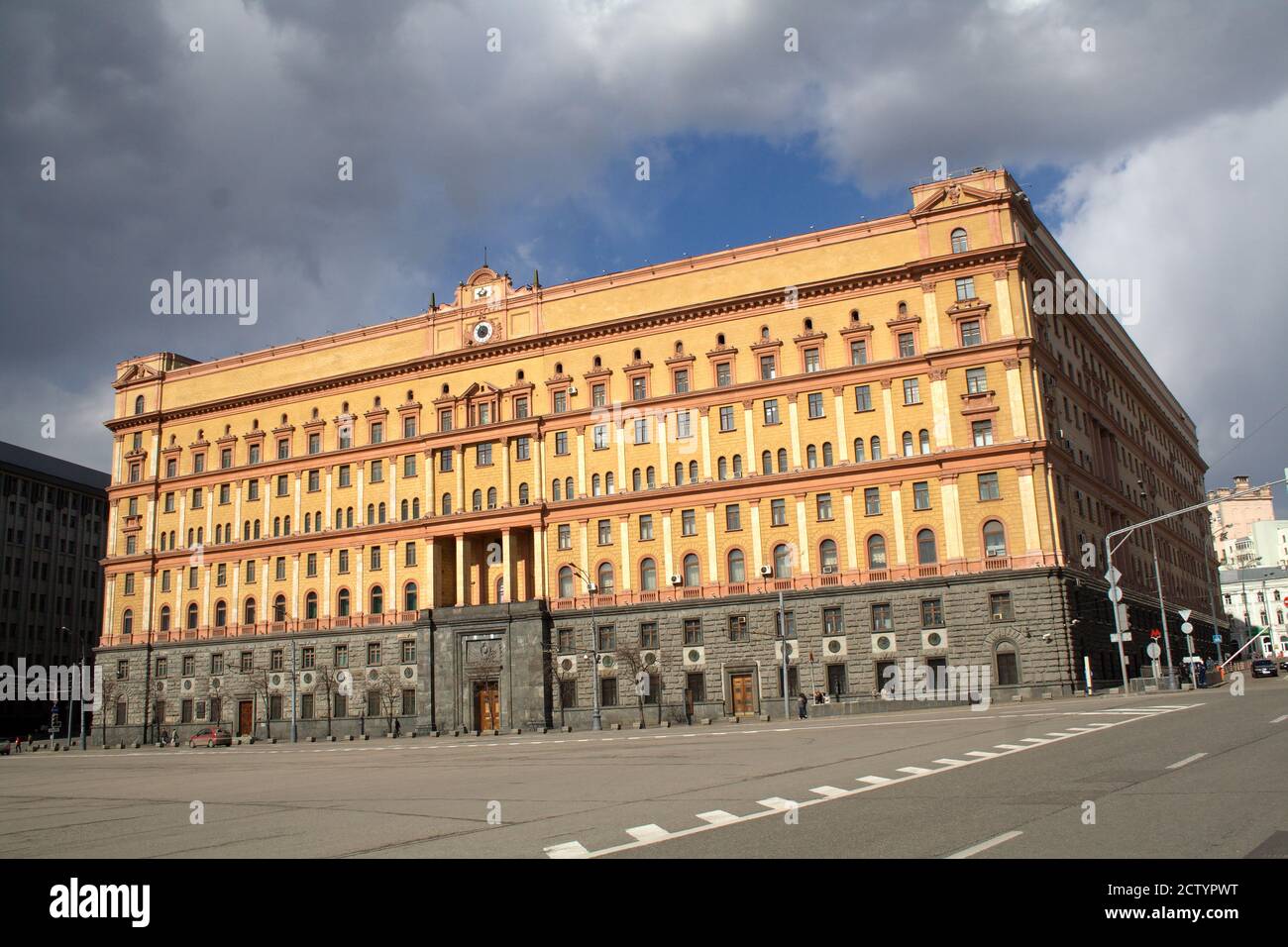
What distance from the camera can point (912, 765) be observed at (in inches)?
788

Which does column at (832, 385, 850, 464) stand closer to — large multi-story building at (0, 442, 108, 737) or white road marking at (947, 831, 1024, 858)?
white road marking at (947, 831, 1024, 858)

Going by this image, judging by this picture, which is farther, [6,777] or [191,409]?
[191,409]

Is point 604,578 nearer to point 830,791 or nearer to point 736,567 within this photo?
point 736,567

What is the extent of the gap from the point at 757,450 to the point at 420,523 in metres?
23.7

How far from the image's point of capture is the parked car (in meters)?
66.8

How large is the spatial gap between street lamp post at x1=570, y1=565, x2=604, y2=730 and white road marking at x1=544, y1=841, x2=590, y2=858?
4620cm

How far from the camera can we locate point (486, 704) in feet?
214

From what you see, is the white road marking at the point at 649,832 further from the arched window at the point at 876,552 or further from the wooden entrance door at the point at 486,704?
the wooden entrance door at the point at 486,704

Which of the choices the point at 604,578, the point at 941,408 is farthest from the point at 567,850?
the point at 604,578

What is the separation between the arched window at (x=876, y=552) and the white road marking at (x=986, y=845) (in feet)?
157

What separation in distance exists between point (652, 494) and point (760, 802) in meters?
48.3

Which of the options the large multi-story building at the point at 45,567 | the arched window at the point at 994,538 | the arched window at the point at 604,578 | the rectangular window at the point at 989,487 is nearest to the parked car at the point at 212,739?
the arched window at the point at 604,578
